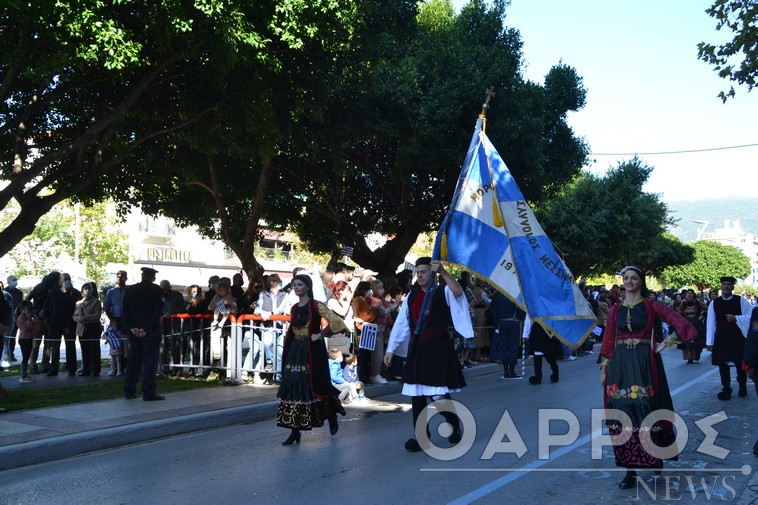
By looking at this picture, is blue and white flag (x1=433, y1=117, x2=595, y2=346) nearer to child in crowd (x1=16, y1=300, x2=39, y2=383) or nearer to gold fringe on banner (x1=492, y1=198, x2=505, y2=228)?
gold fringe on banner (x1=492, y1=198, x2=505, y2=228)

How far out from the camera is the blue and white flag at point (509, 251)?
7957mm

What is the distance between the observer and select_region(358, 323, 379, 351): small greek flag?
39.6 feet

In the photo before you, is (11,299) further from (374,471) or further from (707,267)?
(707,267)

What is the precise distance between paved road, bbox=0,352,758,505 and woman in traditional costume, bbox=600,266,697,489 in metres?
0.30

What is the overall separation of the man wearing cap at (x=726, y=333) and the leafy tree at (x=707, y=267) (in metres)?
79.3

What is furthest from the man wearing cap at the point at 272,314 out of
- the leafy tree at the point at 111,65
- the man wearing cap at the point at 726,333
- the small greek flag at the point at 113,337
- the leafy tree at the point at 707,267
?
the leafy tree at the point at 707,267

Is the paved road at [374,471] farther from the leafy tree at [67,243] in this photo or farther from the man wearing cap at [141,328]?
the leafy tree at [67,243]

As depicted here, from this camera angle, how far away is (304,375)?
8055 millimetres

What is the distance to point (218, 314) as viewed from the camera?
12977 millimetres

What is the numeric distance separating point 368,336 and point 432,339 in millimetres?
4559

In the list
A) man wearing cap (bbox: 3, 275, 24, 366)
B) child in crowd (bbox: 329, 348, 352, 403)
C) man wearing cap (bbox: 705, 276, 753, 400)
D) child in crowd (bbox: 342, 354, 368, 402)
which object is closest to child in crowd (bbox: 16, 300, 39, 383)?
man wearing cap (bbox: 3, 275, 24, 366)

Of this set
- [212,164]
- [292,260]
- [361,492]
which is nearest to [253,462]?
[361,492]

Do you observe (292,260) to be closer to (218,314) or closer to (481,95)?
(481,95)

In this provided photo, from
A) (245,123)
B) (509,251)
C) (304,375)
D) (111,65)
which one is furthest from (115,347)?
(509,251)
